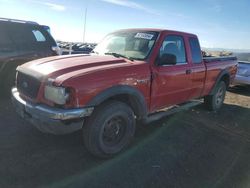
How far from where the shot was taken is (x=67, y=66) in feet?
12.3

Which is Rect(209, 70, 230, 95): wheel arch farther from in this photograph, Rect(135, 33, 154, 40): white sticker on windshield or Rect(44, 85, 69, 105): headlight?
Rect(44, 85, 69, 105): headlight

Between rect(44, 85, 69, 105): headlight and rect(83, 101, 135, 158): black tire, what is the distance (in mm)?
489

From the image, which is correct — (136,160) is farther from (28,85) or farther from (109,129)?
(28,85)

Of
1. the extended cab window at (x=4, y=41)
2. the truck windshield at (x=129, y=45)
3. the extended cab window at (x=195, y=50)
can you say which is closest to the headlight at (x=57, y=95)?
the truck windshield at (x=129, y=45)

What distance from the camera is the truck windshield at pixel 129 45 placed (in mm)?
4543

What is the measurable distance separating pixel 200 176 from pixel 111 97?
1671 millimetres

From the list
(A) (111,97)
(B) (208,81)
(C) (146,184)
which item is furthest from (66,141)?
(B) (208,81)

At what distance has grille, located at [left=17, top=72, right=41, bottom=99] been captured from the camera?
3672 mm

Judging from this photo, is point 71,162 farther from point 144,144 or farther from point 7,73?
point 7,73

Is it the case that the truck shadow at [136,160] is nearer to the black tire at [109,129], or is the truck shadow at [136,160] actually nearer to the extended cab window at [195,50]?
the black tire at [109,129]

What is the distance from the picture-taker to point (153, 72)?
433 centimetres

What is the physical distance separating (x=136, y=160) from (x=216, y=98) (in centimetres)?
393

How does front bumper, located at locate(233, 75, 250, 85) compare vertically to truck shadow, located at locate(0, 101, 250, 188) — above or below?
above

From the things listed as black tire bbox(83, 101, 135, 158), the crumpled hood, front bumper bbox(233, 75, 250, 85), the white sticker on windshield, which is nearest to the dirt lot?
black tire bbox(83, 101, 135, 158)
